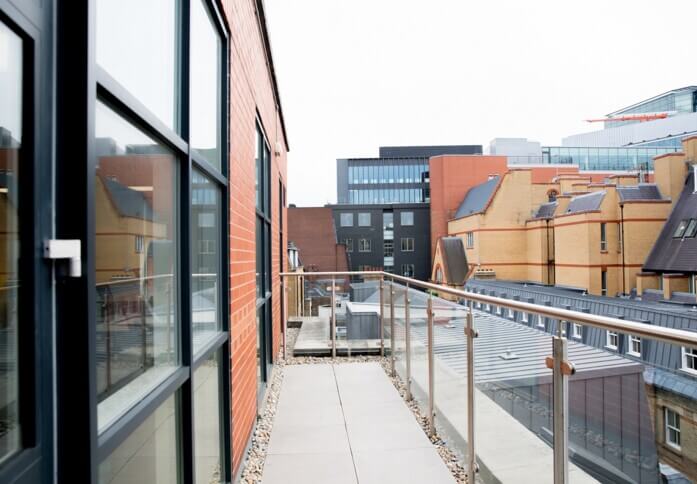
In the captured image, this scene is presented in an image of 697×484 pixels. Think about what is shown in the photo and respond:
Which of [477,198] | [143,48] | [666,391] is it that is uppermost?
[477,198]

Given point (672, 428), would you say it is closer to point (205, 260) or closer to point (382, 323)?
point (205, 260)

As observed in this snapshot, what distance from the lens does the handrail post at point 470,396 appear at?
3266 mm

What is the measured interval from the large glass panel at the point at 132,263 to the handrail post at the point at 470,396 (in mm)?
2079

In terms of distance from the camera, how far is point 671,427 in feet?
5.03

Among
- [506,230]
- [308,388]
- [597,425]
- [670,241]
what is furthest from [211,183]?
[506,230]

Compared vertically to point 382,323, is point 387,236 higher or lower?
higher

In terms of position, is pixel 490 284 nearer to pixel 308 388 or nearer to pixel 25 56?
pixel 308 388

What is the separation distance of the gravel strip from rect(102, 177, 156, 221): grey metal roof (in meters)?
2.57

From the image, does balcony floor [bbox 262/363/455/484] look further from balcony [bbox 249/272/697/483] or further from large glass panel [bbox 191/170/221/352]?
large glass panel [bbox 191/170/221/352]

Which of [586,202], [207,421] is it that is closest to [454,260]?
[586,202]

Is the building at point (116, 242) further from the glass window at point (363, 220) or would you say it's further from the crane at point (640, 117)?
the crane at point (640, 117)

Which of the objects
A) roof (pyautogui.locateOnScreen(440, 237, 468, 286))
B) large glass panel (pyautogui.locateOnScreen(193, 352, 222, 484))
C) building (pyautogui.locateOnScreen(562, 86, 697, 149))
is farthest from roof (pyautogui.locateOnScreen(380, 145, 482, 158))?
large glass panel (pyautogui.locateOnScreen(193, 352, 222, 484))

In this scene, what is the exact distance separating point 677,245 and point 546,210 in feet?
36.6

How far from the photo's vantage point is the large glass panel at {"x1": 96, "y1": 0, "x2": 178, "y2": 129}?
1.35 m
